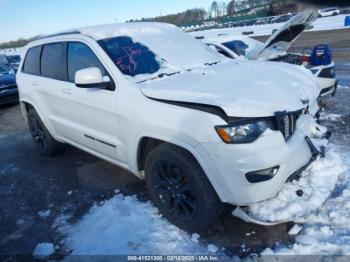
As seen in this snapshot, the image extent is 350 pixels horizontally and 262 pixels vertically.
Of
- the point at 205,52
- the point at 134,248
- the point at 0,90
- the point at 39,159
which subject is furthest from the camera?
the point at 0,90

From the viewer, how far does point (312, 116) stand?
3.23 metres

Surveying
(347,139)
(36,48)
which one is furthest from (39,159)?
(347,139)

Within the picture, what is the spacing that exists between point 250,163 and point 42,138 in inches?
150

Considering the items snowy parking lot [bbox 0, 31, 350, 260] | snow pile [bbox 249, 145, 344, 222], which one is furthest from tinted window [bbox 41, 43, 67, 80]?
snow pile [bbox 249, 145, 344, 222]

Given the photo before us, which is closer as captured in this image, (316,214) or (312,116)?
(316,214)

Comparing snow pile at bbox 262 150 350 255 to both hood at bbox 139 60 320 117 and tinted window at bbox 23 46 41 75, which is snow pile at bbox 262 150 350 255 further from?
tinted window at bbox 23 46 41 75

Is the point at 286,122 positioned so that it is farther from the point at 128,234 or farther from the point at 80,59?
the point at 80,59

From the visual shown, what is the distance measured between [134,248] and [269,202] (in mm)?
1247

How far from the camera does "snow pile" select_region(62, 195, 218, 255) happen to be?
2801mm

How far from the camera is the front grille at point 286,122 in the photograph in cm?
257

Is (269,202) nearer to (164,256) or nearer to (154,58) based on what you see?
(164,256)

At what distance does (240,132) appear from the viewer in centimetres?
247

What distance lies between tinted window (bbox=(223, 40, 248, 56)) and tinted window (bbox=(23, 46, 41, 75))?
455 cm

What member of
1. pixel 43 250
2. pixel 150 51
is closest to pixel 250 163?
pixel 150 51
